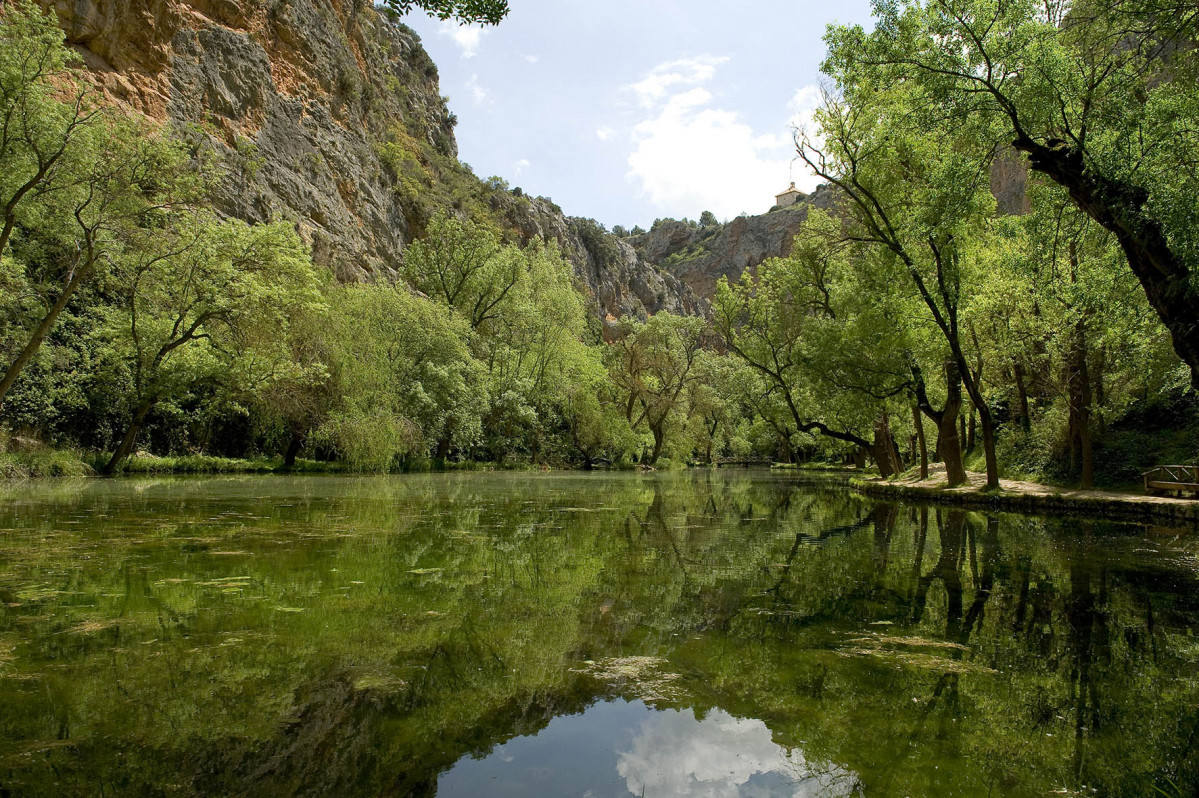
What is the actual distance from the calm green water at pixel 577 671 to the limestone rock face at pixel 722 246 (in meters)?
99.7

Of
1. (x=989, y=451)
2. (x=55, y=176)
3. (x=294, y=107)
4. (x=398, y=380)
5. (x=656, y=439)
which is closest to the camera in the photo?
(x=55, y=176)

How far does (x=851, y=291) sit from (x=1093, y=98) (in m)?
11.9

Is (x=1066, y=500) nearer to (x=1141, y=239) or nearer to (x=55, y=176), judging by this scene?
(x=1141, y=239)

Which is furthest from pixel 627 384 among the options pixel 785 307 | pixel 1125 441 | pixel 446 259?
pixel 1125 441

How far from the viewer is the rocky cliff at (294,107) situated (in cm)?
2738

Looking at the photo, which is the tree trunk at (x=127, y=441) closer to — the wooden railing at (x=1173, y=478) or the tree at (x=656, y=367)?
the wooden railing at (x=1173, y=478)

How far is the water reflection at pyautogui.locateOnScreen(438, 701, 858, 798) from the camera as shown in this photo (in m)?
2.69

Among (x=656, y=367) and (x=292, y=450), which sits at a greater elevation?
(x=656, y=367)

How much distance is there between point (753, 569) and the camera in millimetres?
7367

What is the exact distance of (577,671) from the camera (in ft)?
12.9

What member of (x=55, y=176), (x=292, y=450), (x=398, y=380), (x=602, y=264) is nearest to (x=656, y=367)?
(x=398, y=380)

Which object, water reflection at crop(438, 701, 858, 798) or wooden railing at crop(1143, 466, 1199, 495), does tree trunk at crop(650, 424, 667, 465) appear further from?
water reflection at crop(438, 701, 858, 798)

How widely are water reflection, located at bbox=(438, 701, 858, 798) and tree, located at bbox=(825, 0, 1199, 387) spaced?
7.47 metres

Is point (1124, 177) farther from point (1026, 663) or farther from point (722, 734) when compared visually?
point (722, 734)
